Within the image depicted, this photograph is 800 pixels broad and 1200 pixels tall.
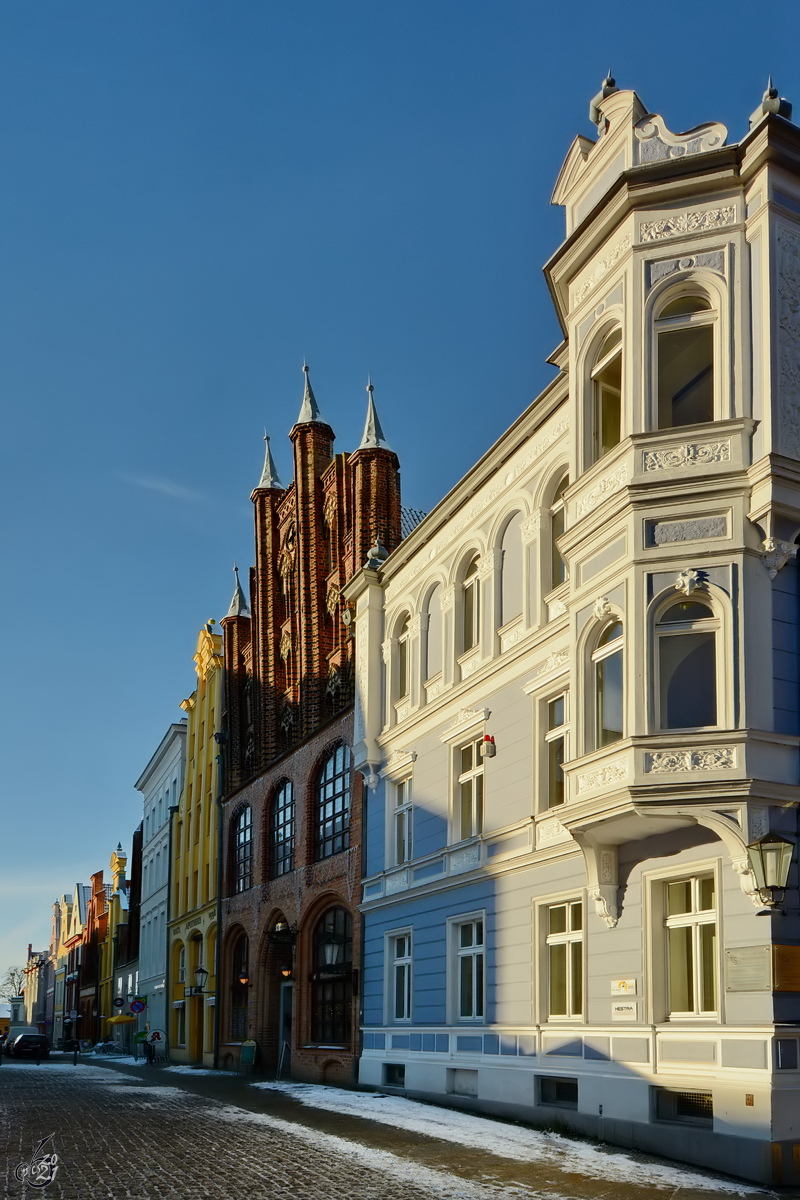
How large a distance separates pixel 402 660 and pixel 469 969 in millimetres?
7252

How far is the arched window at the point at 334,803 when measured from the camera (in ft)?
100

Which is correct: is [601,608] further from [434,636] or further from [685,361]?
[434,636]

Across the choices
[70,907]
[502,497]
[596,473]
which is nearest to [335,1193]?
[596,473]

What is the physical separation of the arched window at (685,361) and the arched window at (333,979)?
54.4ft

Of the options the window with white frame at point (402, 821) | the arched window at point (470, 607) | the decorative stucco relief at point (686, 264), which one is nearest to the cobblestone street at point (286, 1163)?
the window with white frame at point (402, 821)

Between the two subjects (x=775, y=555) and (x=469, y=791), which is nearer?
(x=775, y=555)

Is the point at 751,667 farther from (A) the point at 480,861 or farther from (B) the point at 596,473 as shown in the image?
(A) the point at 480,861

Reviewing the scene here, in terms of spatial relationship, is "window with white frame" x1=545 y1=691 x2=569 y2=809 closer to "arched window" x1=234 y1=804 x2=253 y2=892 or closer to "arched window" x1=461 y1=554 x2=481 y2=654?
"arched window" x1=461 y1=554 x2=481 y2=654

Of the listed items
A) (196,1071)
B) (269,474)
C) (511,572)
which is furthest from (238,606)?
(511,572)

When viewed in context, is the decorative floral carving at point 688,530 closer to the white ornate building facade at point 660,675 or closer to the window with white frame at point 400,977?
the white ornate building facade at point 660,675

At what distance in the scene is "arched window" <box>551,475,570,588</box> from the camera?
20344mm

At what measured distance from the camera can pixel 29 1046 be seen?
186 ft

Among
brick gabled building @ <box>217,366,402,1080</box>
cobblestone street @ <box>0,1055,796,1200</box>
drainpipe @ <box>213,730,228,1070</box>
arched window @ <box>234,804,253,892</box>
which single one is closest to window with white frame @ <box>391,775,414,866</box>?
brick gabled building @ <box>217,366,402,1080</box>

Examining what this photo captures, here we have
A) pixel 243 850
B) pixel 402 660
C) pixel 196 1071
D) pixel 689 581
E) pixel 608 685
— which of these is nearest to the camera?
pixel 689 581
